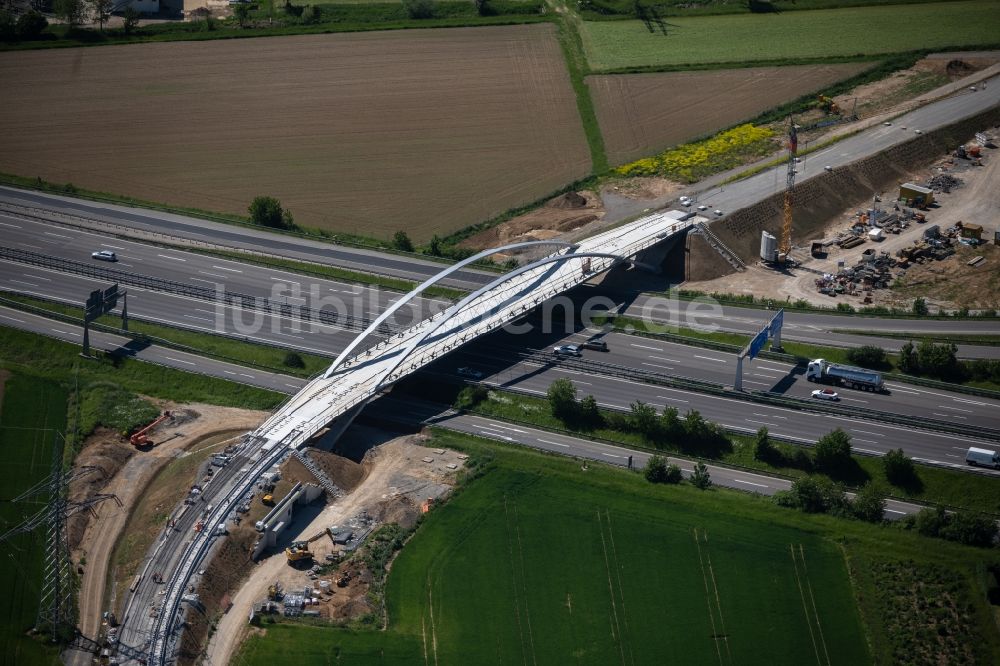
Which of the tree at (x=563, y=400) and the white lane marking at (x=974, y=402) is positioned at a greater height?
the tree at (x=563, y=400)

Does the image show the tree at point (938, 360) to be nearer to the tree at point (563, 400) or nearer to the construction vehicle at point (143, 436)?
the tree at point (563, 400)

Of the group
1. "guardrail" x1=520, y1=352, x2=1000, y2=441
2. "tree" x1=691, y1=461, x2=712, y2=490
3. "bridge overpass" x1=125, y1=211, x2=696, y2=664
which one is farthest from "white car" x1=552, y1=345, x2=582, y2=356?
"tree" x1=691, y1=461, x2=712, y2=490

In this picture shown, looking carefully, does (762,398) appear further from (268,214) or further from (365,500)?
(268,214)

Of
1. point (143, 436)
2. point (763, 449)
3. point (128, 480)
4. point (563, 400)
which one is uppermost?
point (563, 400)

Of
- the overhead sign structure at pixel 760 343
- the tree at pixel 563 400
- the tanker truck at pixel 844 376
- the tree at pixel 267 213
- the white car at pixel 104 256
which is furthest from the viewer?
the tree at pixel 267 213

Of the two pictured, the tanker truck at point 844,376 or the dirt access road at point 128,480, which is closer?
the dirt access road at point 128,480

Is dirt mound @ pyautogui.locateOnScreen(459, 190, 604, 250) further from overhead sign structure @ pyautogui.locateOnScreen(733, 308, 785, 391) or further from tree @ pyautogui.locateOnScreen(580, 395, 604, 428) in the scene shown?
tree @ pyautogui.locateOnScreen(580, 395, 604, 428)

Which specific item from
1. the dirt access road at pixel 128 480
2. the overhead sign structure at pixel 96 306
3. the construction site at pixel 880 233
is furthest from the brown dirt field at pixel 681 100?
the dirt access road at pixel 128 480

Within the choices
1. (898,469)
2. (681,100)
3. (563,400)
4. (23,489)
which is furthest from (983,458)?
(681,100)
